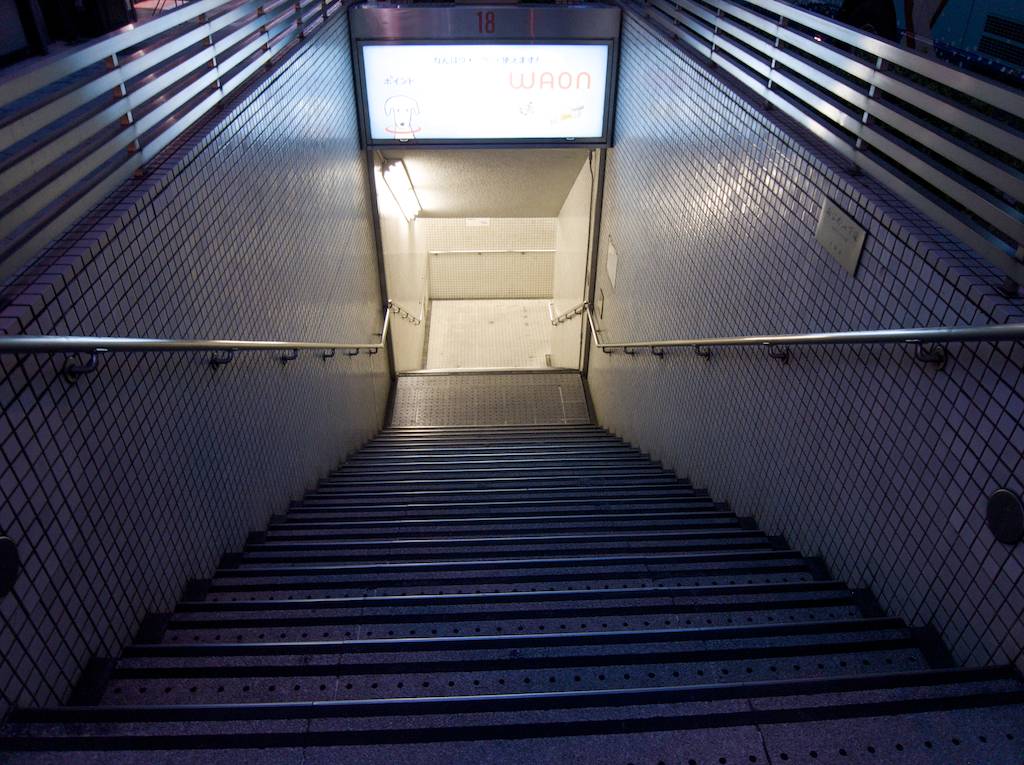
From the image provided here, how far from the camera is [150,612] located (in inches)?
90.9

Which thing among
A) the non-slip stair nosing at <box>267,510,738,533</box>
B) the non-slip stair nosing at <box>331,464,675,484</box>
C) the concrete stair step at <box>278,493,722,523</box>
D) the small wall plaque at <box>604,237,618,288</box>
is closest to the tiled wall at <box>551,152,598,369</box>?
the small wall plaque at <box>604,237,618,288</box>

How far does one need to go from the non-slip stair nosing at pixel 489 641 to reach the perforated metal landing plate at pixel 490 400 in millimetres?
6202

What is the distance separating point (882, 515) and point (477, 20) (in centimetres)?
554

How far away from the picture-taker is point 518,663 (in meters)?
1.95

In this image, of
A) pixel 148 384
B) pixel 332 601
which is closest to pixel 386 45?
pixel 148 384

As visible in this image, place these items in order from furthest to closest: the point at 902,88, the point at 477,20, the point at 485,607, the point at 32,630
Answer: the point at 477,20
the point at 485,607
the point at 902,88
the point at 32,630

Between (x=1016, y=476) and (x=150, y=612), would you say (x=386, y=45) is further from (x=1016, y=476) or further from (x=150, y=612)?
(x=1016, y=476)

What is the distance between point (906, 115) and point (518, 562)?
2156 millimetres

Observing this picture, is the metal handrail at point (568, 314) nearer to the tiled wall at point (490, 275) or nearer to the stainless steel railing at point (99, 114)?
the tiled wall at point (490, 275)

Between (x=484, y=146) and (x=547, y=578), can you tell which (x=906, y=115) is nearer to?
(x=547, y=578)

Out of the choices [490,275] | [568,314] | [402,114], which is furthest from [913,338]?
[490,275]

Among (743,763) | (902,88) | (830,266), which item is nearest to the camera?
(743,763)

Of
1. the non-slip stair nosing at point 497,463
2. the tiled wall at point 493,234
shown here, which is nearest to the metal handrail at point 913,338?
the non-slip stair nosing at point 497,463

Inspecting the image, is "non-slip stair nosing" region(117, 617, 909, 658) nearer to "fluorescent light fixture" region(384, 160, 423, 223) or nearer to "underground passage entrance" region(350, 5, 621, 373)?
"underground passage entrance" region(350, 5, 621, 373)
